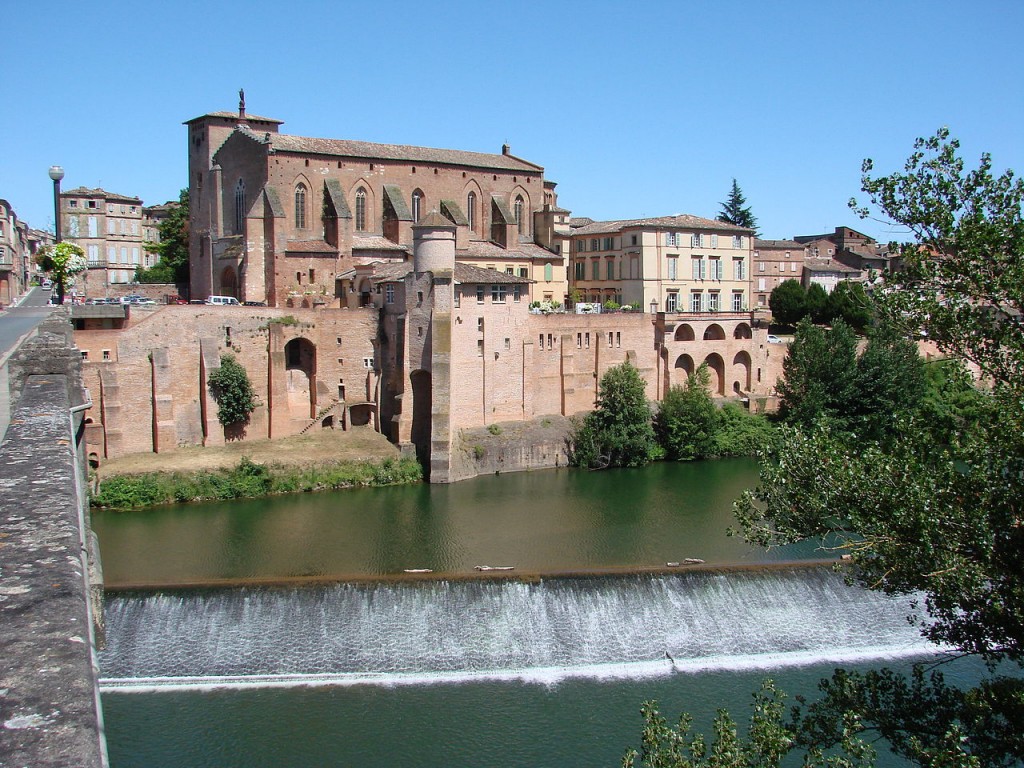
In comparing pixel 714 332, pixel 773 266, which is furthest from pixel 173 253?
pixel 773 266

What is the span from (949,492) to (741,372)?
37.7 m

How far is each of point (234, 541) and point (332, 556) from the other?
3.33 m

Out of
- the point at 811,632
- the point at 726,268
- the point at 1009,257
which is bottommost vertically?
the point at 811,632

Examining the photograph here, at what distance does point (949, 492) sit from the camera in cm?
1169

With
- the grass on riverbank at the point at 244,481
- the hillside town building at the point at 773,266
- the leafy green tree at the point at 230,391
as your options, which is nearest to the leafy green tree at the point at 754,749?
the grass on riverbank at the point at 244,481

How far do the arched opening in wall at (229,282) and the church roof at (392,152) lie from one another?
5.94 meters

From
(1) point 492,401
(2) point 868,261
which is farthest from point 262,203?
(2) point 868,261

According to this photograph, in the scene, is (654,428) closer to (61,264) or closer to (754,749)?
(61,264)

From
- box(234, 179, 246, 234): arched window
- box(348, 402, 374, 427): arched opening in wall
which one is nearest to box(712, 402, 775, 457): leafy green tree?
box(348, 402, 374, 427): arched opening in wall

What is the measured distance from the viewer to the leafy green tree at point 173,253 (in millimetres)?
52500

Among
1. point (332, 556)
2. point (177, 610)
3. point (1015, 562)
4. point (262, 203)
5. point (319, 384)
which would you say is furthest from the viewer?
point (262, 203)

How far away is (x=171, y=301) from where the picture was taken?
4556 centimetres

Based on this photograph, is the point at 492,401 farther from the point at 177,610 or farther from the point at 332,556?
the point at 177,610

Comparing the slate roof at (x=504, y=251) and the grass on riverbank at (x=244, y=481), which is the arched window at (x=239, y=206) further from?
the grass on riverbank at (x=244, y=481)
